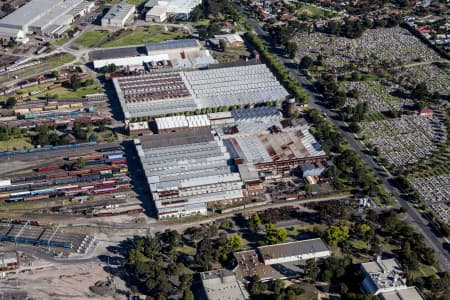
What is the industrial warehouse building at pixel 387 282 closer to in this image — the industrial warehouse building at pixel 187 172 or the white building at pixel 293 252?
the white building at pixel 293 252

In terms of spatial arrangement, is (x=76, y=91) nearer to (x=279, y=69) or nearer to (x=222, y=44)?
(x=222, y=44)

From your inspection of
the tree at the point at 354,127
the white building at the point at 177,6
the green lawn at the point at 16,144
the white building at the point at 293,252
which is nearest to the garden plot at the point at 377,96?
the tree at the point at 354,127

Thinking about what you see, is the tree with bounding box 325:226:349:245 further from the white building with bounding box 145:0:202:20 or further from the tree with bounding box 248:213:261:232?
the white building with bounding box 145:0:202:20

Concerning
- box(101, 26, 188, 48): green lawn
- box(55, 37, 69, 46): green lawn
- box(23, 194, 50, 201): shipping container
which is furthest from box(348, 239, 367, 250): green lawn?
box(55, 37, 69, 46): green lawn

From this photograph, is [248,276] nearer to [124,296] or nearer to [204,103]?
[124,296]

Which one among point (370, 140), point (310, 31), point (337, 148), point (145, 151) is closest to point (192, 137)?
point (145, 151)
